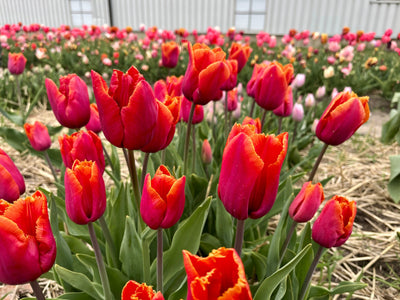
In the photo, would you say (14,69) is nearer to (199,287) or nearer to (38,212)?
(38,212)

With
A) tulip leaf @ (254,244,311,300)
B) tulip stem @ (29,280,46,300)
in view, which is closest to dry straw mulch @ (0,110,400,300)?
tulip leaf @ (254,244,311,300)

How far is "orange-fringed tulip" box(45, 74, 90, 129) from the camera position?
0.85 m

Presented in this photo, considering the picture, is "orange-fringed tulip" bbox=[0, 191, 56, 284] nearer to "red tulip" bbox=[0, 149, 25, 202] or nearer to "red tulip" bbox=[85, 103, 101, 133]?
"red tulip" bbox=[0, 149, 25, 202]

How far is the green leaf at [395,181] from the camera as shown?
5.72 ft

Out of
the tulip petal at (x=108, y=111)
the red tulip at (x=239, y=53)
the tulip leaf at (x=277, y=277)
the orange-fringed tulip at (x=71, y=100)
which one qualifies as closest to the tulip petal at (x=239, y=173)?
the tulip leaf at (x=277, y=277)

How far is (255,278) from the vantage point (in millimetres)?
1212

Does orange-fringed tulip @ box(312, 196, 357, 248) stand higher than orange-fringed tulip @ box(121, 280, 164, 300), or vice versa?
orange-fringed tulip @ box(121, 280, 164, 300)

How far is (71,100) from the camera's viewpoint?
2.81 feet

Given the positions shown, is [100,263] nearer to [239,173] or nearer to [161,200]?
[161,200]

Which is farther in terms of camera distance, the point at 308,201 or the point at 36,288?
the point at 308,201

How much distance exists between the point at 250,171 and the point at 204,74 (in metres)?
0.41

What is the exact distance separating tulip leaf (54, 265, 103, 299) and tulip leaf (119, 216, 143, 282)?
0.11 metres

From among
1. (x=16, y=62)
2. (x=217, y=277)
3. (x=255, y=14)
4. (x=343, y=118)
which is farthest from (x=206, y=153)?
(x=255, y=14)

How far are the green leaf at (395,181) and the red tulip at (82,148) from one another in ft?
5.07
